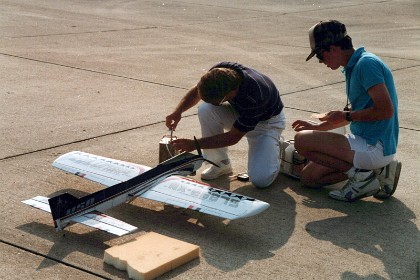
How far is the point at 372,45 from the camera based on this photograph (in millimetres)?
13836

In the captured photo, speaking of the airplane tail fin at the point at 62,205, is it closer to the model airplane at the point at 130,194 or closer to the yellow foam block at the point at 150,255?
the model airplane at the point at 130,194

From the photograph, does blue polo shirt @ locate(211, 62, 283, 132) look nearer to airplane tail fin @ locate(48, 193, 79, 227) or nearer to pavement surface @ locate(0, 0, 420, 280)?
pavement surface @ locate(0, 0, 420, 280)

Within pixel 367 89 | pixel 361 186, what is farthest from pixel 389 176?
pixel 367 89

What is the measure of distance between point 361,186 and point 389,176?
0.25 m

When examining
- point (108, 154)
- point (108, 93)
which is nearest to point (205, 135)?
point (108, 154)

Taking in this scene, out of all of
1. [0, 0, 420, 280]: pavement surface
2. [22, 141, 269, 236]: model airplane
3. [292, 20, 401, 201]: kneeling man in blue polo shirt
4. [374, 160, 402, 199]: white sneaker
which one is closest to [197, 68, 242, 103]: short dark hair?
[22, 141, 269, 236]: model airplane

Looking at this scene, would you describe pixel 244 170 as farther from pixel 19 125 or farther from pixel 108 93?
pixel 108 93

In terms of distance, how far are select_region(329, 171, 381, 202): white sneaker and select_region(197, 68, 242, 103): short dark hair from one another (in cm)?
127

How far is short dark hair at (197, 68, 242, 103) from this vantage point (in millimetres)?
5355

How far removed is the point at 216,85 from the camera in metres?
5.36

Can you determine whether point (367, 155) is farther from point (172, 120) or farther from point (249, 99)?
point (172, 120)

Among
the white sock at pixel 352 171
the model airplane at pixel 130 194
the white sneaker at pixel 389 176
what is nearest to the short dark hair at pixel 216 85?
A: the model airplane at pixel 130 194

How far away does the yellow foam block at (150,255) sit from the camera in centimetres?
444

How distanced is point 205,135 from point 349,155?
130cm
